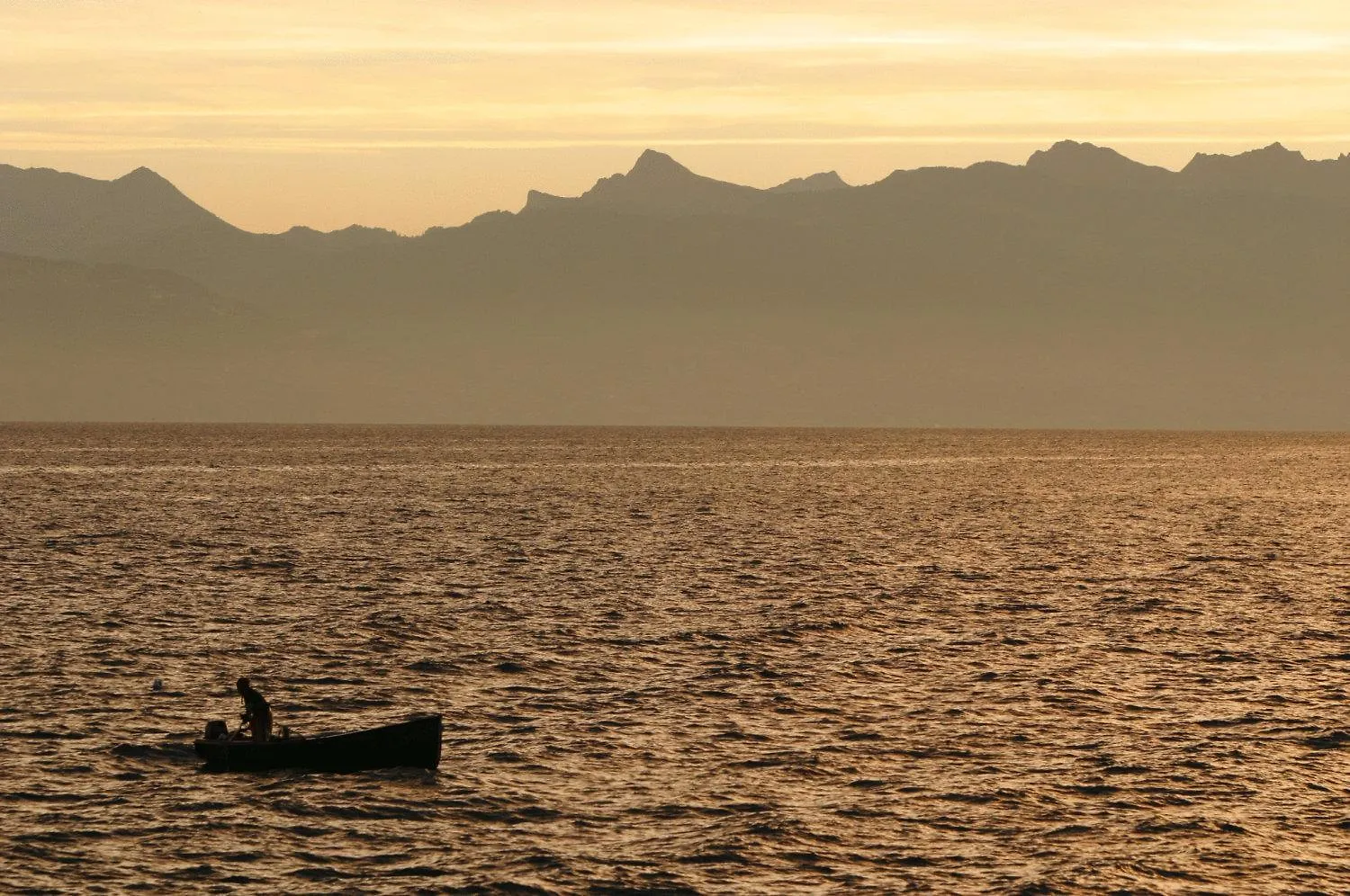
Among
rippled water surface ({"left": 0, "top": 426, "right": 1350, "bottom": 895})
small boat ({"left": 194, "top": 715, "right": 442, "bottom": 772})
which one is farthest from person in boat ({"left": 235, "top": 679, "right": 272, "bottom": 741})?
rippled water surface ({"left": 0, "top": 426, "right": 1350, "bottom": 895})

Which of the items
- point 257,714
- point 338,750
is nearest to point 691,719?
point 338,750

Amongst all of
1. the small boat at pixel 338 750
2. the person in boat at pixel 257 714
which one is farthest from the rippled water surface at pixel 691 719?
the person in boat at pixel 257 714

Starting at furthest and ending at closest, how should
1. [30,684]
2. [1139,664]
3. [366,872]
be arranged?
1. [1139,664]
2. [30,684]
3. [366,872]

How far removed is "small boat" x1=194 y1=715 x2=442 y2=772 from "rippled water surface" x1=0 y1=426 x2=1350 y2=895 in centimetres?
44

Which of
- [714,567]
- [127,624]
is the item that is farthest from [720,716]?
[714,567]

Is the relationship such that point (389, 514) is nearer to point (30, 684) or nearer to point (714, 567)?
point (714, 567)

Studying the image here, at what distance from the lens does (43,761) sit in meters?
40.5

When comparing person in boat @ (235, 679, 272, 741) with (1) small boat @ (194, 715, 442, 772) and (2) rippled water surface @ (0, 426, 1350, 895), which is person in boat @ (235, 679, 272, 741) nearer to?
(1) small boat @ (194, 715, 442, 772)

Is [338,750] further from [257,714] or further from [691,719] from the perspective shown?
[691,719]

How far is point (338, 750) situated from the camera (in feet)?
130

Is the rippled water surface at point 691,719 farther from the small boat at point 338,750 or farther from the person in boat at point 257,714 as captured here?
the person in boat at point 257,714

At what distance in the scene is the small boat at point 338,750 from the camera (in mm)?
39438

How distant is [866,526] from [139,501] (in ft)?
227

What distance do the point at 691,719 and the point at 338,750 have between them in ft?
35.3
